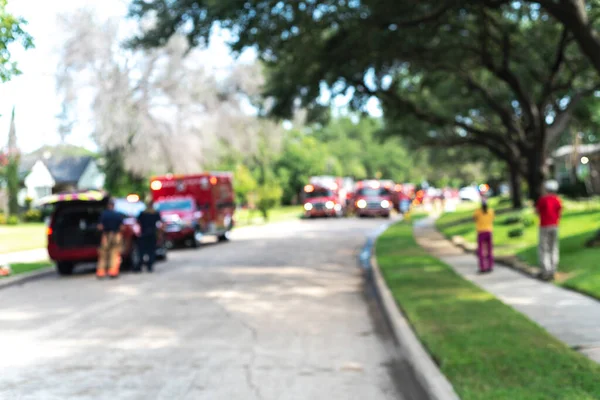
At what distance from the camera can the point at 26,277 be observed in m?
16.8

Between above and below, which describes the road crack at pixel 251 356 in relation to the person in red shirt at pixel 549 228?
below

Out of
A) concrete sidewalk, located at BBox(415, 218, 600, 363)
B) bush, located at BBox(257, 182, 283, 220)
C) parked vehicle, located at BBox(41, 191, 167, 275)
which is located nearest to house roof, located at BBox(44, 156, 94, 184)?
bush, located at BBox(257, 182, 283, 220)

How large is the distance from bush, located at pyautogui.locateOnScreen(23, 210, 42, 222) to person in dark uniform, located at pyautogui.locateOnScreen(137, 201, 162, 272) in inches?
1410

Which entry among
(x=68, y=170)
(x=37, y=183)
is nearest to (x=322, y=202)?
(x=68, y=170)

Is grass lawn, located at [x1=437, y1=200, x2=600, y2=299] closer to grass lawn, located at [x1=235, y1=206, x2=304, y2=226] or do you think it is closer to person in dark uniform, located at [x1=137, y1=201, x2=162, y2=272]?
person in dark uniform, located at [x1=137, y1=201, x2=162, y2=272]

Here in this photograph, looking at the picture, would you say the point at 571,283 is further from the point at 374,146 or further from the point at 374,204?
the point at 374,146

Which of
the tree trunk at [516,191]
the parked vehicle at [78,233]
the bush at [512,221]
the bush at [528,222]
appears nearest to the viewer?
the parked vehicle at [78,233]

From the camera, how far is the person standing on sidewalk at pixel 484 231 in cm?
1548

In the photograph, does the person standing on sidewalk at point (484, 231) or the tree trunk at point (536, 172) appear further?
the tree trunk at point (536, 172)

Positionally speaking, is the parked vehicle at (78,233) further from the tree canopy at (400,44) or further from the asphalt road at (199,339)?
the tree canopy at (400,44)

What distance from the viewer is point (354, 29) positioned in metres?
18.3

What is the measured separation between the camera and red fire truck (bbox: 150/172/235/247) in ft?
84.7

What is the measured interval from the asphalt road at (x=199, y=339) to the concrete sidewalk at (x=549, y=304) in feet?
6.76

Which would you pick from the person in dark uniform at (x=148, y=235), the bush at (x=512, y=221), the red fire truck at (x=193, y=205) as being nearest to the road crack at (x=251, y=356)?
the person in dark uniform at (x=148, y=235)
